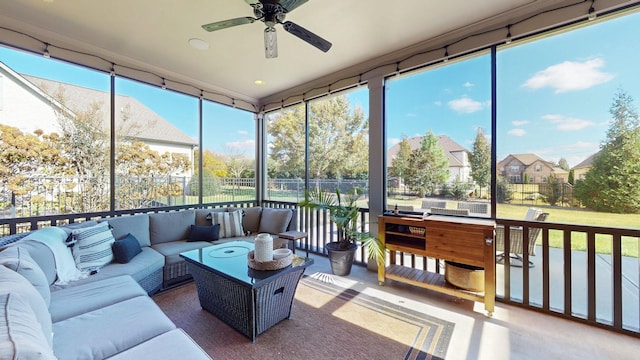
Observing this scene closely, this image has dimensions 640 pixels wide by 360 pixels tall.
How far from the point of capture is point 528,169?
259 cm

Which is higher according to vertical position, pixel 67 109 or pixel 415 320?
pixel 67 109

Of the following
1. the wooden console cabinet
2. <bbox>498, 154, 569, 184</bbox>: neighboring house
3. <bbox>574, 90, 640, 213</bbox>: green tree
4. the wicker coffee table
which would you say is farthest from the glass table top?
<bbox>574, 90, 640, 213</bbox>: green tree

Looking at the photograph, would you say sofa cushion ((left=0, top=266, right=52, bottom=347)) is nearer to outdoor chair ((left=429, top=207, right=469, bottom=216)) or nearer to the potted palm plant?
the potted palm plant

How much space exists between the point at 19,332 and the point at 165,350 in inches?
21.6

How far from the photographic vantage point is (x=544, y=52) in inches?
97.0

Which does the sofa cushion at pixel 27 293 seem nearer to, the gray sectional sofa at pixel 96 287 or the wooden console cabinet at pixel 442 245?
the gray sectional sofa at pixel 96 287

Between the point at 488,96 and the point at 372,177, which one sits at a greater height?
the point at 488,96

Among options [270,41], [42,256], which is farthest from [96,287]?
[270,41]

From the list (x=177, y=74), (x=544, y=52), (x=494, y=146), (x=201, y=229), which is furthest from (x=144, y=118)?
(x=544, y=52)

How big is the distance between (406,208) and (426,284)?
37.5 inches

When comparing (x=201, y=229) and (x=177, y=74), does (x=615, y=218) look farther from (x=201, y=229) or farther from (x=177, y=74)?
(x=177, y=74)

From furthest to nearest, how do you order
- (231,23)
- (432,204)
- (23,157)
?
(432,204) < (23,157) < (231,23)

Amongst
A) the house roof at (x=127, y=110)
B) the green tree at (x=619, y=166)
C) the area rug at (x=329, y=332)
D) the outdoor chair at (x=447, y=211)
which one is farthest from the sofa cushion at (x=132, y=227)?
the green tree at (x=619, y=166)

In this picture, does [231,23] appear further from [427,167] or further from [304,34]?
[427,167]
